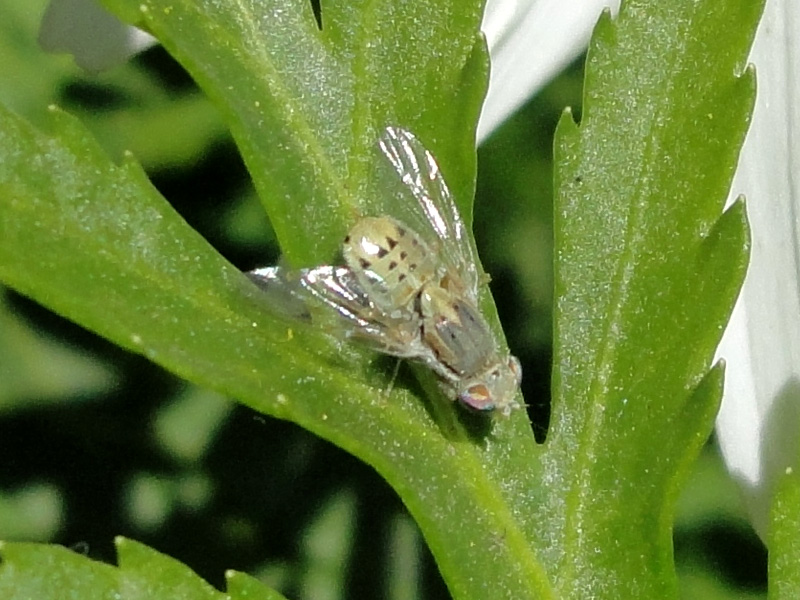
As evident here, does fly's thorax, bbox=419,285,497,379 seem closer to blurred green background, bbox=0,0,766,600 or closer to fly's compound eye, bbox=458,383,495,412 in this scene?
fly's compound eye, bbox=458,383,495,412

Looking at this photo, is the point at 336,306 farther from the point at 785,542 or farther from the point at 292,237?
the point at 785,542

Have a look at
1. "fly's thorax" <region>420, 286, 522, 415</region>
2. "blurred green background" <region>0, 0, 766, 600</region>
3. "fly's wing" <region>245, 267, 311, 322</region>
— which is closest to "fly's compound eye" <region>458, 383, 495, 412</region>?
"fly's thorax" <region>420, 286, 522, 415</region>

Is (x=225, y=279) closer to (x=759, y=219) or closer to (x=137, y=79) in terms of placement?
(x=759, y=219)

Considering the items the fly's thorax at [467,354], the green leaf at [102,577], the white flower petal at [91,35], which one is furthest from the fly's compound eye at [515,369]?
the white flower petal at [91,35]

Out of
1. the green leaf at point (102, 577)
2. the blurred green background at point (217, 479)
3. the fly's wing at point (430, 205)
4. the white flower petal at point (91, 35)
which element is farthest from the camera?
the blurred green background at point (217, 479)

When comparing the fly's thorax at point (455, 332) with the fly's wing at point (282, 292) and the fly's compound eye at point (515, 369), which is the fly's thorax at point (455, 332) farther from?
the fly's wing at point (282, 292)

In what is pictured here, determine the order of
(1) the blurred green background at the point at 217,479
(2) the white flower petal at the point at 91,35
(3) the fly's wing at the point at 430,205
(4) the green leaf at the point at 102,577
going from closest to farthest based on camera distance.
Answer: (4) the green leaf at the point at 102,577, (3) the fly's wing at the point at 430,205, (2) the white flower petal at the point at 91,35, (1) the blurred green background at the point at 217,479
